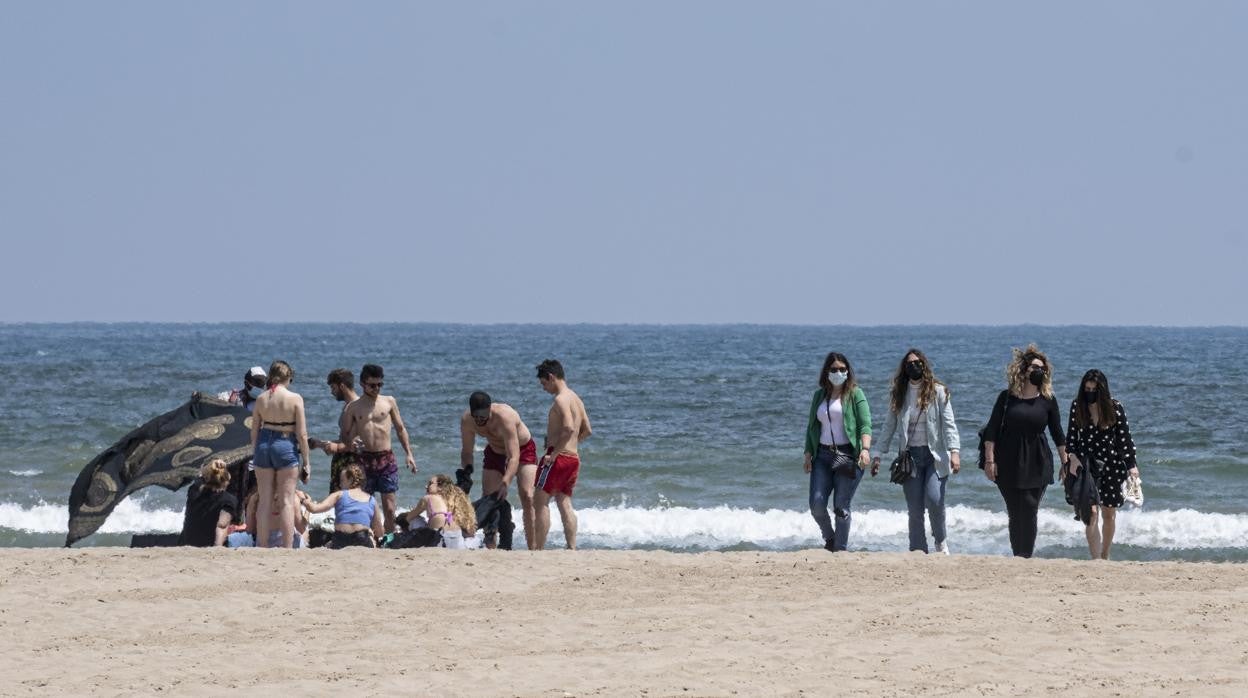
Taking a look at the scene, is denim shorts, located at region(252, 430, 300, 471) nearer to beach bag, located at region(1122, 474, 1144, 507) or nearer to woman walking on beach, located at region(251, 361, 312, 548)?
woman walking on beach, located at region(251, 361, 312, 548)

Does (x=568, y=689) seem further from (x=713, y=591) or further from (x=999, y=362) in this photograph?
(x=999, y=362)

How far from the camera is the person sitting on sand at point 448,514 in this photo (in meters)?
10.4

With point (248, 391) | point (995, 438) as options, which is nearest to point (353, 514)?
point (248, 391)

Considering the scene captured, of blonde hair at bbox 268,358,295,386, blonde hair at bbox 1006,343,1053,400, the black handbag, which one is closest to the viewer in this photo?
blonde hair at bbox 1006,343,1053,400

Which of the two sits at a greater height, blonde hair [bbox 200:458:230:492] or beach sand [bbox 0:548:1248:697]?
blonde hair [bbox 200:458:230:492]

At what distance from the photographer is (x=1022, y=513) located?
9.61 m

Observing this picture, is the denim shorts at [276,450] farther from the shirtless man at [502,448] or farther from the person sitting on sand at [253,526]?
the shirtless man at [502,448]

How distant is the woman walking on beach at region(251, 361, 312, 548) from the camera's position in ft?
32.2

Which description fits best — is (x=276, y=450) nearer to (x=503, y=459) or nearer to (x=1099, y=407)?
(x=503, y=459)

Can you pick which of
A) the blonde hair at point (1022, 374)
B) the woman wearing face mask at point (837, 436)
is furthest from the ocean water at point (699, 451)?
the blonde hair at point (1022, 374)

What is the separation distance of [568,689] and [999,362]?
58.0 metres

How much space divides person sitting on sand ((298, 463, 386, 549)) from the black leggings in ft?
13.5

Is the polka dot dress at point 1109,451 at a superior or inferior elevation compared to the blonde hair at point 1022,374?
inferior

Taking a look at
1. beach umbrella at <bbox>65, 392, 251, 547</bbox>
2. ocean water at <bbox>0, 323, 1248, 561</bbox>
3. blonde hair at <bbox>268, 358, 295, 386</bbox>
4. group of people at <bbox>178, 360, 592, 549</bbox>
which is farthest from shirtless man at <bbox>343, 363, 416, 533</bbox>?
ocean water at <bbox>0, 323, 1248, 561</bbox>
